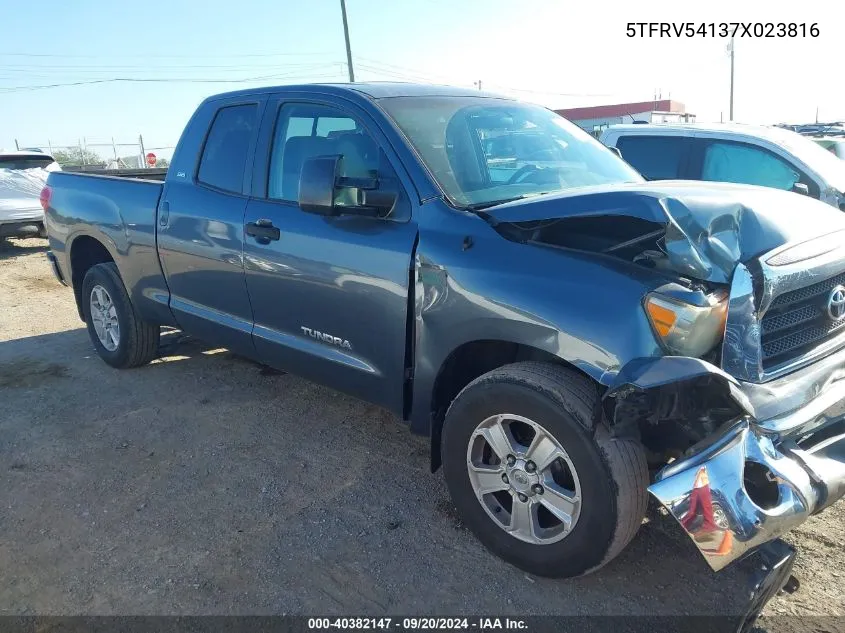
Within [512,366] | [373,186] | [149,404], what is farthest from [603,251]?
[149,404]

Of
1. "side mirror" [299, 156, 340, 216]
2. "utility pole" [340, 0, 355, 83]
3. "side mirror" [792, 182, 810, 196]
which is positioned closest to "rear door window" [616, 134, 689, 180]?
"side mirror" [792, 182, 810, 196]

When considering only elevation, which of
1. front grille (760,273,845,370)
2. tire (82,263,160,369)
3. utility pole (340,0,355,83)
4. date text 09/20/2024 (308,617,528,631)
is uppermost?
utility pole (340,0,355,83)

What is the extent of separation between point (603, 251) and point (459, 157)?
98 centimetres

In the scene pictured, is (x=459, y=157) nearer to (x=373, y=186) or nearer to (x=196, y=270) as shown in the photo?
(x=373, y=186)

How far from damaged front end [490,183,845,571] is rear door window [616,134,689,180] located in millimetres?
4007

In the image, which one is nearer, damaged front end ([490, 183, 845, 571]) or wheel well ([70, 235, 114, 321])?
damaged front end ([490, 183, 845, 571])

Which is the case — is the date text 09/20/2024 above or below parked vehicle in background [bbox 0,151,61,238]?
below

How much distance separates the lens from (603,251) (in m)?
2.64

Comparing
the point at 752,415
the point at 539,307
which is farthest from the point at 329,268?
the point at 752,415

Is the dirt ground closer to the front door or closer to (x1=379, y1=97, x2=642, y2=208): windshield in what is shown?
the front door

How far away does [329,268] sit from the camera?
331 cm

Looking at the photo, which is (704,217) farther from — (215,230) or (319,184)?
(215,230)

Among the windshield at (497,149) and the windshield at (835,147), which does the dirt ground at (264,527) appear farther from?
the windshield at (835,147)

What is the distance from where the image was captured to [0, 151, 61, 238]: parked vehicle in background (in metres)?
10.8
